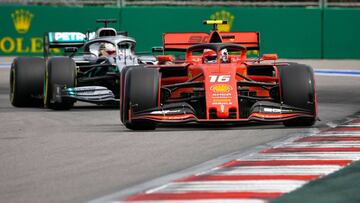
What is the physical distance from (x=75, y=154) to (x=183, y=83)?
10.3 ft

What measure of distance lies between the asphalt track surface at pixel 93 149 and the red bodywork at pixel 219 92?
0.73 ft

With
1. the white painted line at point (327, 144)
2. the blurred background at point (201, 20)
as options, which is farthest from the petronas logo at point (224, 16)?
the white painted line at point (327, 144)

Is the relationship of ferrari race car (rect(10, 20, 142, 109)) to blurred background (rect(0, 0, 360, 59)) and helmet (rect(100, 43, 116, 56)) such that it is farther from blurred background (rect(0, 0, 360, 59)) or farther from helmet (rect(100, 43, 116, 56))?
blurred background (rect(0, 0, 360, 59))

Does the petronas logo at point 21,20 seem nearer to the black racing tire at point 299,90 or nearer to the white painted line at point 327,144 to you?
the black racing tire at point 299,90

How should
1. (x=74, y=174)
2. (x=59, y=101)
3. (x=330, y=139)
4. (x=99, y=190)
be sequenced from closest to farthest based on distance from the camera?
(x=99, y=190), (x=74, y=174), (x=330, y=139), (x=59, y=101)

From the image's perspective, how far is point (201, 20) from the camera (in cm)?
3562

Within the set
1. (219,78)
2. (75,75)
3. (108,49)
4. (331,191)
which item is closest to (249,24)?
(108,49)

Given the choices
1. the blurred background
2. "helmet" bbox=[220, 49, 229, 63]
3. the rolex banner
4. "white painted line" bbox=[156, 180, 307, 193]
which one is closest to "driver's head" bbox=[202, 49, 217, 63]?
"helmet" bbox=[220, 49, 229, 63]

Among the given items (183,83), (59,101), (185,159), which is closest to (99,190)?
(185,159)

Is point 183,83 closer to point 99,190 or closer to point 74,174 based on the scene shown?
point 74,174

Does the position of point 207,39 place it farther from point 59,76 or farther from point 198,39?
point 59,76

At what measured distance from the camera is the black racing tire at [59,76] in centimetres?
1900

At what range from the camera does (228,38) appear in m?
17.6

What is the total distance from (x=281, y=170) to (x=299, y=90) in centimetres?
460
